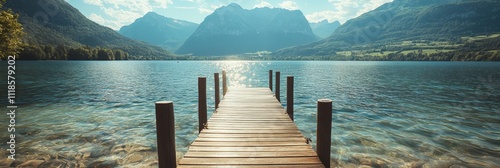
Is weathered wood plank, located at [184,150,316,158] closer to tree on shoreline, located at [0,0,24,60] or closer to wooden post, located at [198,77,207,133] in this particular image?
wooden post, located at [198,77,207,133]

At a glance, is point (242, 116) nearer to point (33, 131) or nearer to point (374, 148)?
point (374, 148)

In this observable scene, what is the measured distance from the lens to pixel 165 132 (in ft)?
13.8

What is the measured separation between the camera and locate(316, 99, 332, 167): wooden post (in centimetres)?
491

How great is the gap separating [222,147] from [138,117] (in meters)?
10.1

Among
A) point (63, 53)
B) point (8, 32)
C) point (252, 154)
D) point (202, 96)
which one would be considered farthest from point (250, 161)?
point (63, 53)

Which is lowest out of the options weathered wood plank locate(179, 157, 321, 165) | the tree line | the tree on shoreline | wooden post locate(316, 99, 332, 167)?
weathered wood plank locate(179, 157, 321, 165)

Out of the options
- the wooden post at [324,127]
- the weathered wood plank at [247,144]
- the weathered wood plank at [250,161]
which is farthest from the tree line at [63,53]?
the wooden post at [324,127]

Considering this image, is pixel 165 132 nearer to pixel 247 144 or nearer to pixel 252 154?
pixel 252 154

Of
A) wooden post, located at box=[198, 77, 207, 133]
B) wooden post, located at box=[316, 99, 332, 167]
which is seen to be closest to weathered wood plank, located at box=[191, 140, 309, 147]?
wooden post, located at box=[316, 99, 332, 167]

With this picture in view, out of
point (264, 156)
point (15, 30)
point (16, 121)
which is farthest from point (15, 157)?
point (15, 30)

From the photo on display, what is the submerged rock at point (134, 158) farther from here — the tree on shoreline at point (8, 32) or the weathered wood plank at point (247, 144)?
the tree on shoreline at point (8, 32)

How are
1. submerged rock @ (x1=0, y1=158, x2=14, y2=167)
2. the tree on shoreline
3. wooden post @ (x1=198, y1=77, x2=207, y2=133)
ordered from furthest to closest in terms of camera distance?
the tree on shoreline < wooden post @ (x1=198, y1=77, x2=207, y2=133) < submerged rock @ (x1=0, y1=158, x2=14, y2=167)

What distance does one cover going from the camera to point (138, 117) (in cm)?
1468

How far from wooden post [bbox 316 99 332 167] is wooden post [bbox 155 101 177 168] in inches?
109
